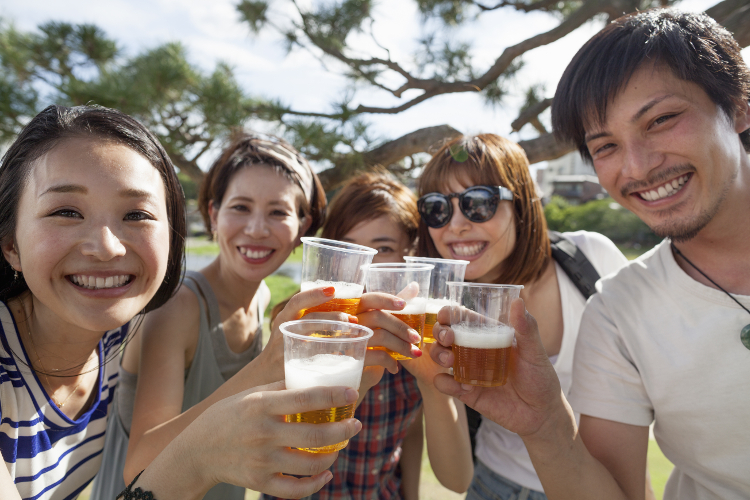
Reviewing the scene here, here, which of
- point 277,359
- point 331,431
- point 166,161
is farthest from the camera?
point 166,161

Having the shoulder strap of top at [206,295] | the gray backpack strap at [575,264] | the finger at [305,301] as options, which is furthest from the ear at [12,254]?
the gray backpack strap at [575,264]

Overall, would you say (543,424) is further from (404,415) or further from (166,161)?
(166,161)

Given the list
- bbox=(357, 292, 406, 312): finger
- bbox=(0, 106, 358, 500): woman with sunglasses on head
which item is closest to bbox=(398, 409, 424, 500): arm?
bbox=(357, 292, 406, 312): finger

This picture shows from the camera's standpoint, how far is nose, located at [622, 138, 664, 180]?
188 centimetres

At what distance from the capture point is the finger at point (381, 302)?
170cm

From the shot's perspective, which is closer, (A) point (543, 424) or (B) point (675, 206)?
(A) point (543, 424)

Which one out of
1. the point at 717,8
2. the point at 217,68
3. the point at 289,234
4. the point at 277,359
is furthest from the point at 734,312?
the point at 217,68

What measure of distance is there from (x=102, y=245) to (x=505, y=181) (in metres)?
2.30

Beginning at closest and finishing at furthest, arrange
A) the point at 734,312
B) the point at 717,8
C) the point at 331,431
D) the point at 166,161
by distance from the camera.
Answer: the point at 331,431, the point at 734,312, the point at 166,161, the point at 717,8

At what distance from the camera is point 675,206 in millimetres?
1894

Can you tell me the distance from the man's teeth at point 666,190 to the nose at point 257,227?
2087 mm

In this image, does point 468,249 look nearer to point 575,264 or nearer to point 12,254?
point 575,264

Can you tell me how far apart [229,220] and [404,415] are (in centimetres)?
167

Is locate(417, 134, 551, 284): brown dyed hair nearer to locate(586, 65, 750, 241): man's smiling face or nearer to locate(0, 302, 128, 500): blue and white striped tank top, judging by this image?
locate(586, 65, 750, 241): man's smiling face
